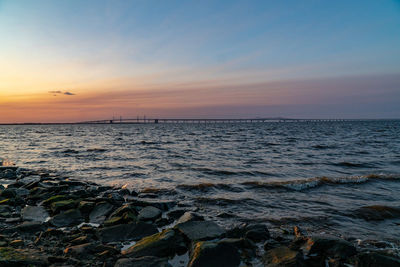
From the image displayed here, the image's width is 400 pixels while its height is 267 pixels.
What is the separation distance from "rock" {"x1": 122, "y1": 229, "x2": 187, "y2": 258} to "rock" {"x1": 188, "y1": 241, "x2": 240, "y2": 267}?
0.51 metres

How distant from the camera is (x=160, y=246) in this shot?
520 cm

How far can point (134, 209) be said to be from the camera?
24.9 feet

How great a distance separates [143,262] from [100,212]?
3684 mm

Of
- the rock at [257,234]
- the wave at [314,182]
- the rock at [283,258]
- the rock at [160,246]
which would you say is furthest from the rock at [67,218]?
the wave at [314,182]

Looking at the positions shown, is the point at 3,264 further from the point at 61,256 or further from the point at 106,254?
the point at 106,254

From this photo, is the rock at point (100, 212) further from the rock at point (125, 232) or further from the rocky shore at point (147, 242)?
the rock at point (125, 232)

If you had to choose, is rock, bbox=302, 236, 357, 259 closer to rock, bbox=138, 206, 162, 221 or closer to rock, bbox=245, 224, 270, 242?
rock, bbox=245, 224, 270, 242

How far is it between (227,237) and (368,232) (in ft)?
12.3

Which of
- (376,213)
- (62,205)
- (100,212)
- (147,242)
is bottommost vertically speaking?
(376,213)

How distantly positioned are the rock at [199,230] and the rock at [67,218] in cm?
314

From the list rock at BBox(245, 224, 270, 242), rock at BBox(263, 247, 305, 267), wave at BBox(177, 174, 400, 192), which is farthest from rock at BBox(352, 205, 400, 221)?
rock at BBox(263, 247, 305, 267)

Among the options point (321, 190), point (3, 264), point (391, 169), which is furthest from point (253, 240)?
point (391, 169)

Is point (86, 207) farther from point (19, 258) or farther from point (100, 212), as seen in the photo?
point (19, 258)

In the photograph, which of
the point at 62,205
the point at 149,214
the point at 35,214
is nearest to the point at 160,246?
the point at 149,214
